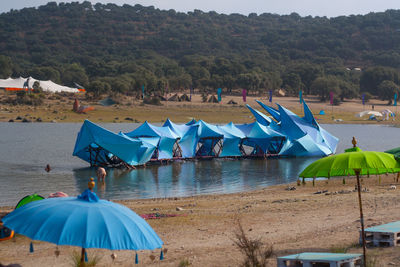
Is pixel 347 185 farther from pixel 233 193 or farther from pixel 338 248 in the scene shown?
pixel 338 248

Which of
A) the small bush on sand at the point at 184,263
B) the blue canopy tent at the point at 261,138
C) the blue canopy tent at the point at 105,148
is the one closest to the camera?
the small bush on sand at the point at 184,263

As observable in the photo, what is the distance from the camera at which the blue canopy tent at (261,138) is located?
4169 cm

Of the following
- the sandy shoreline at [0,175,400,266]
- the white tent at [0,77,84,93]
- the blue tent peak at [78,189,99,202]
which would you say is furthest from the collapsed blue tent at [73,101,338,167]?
the white tent at [0,77,84,93]

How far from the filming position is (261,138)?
1641 inches

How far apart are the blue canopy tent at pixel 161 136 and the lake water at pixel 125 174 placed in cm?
97

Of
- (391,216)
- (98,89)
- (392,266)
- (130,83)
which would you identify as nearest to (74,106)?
(98,89)

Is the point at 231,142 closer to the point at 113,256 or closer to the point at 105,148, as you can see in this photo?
the point at 105,148

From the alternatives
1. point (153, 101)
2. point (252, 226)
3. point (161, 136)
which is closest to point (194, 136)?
point (161, 136)

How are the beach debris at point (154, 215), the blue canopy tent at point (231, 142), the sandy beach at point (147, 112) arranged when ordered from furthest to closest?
1. the sandy beach at point (147, 112)
2. the blue canopy tent at point (231, 142)
3. the beach debris at point (154, 215)

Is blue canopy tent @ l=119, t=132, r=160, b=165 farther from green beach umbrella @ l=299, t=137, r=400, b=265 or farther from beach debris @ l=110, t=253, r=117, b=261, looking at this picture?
green beach umbrella @ l=299, t=137, r=400, b=265

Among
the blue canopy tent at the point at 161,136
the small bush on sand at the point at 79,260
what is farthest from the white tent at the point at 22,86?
the small bush on sand at the point at 79,260

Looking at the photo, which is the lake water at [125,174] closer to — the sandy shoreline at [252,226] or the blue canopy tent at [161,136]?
the blue canopy tent at [161,136]

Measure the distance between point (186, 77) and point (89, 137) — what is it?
247ft

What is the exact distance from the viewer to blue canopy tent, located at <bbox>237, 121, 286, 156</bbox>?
41688 millimetres
